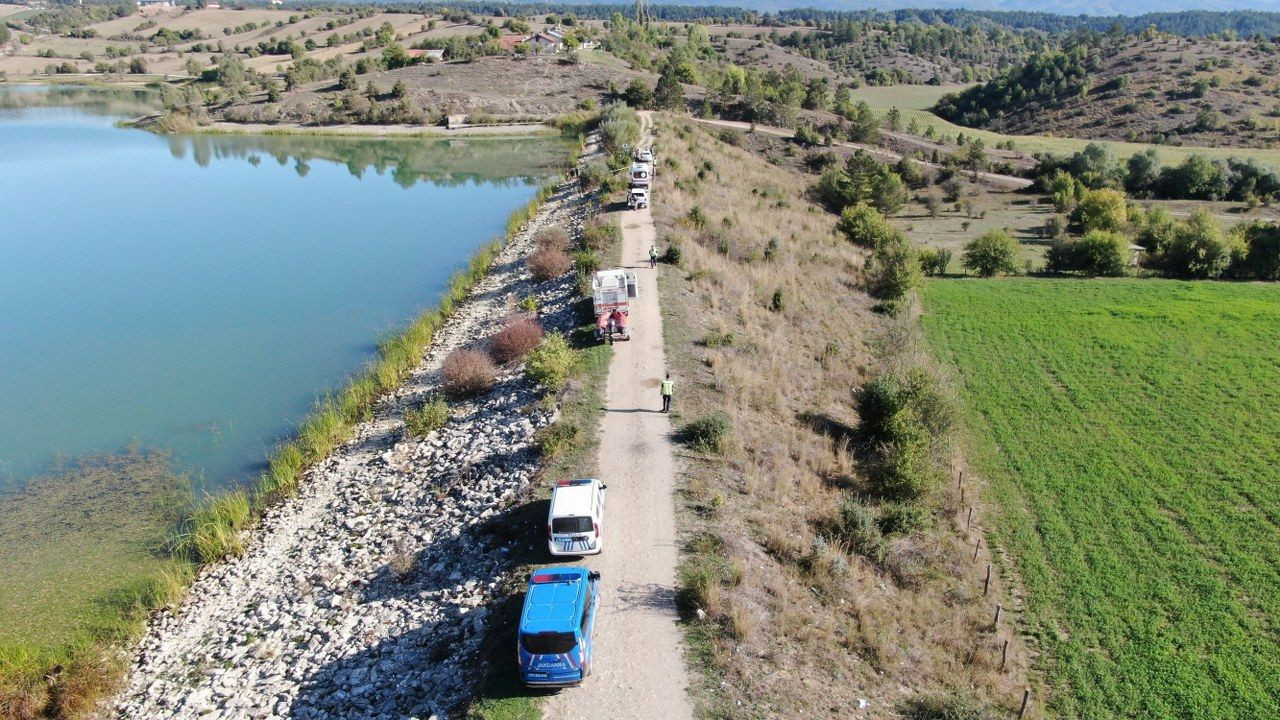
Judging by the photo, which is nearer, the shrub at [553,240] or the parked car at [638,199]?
the shrub at [553,240]

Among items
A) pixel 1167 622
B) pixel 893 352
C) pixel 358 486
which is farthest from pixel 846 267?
pixel 358 486

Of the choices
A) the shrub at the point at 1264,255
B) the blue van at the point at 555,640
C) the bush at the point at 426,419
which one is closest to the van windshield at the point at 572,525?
the blue van at the point at 555,640

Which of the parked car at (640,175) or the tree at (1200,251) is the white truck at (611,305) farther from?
the tree at (1200,251)

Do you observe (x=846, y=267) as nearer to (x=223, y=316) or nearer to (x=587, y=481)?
(x=587, y=481)

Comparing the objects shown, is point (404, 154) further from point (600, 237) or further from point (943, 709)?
point (943, 709)

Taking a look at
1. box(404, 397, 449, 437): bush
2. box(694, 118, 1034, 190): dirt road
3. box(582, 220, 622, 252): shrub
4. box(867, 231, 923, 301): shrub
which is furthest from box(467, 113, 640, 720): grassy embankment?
box(694, 118, 1034, 190): dirt road

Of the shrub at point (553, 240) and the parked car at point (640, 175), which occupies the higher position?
the parked car at point (640, 175)

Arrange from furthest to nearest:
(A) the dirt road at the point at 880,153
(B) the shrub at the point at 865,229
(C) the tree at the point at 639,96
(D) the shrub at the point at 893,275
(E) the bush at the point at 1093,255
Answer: (C) the tree at the point at 639,96 → (A) the dirt road at the point at 880,153 → (B) the shrub at the point at 865,229 → (E) the bush at the point at 1093,255 → (D) the shrub at the point at 893,275

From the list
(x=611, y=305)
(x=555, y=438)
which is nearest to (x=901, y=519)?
(x=555, y=438)
